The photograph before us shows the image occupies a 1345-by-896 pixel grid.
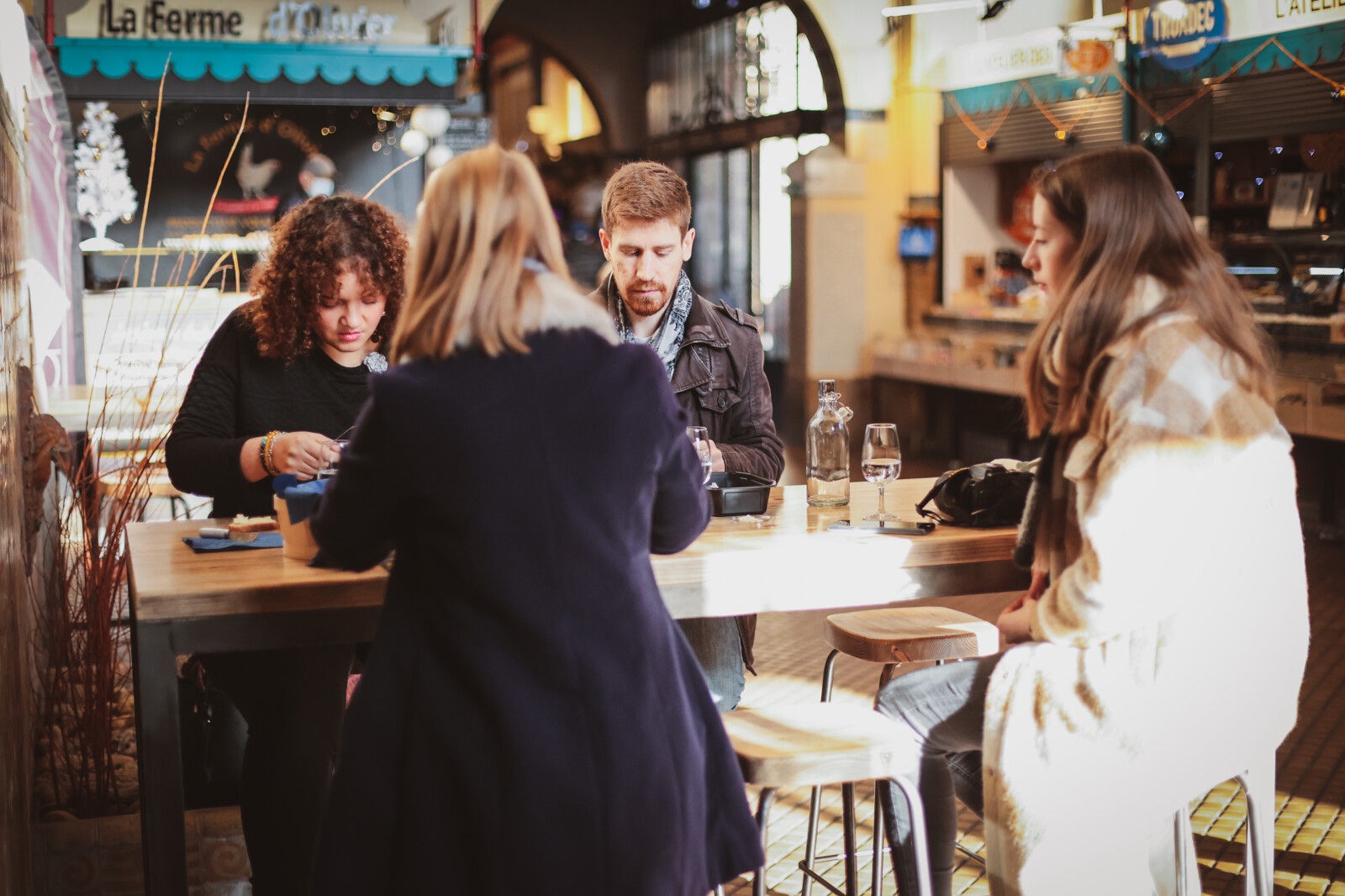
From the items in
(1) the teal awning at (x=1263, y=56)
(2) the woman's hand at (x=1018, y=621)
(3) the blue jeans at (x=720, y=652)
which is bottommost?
(3) the blue jeans at (x=720, y=652)

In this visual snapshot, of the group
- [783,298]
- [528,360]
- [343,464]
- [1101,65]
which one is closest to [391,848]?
[343,464]

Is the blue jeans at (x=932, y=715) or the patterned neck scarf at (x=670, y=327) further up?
the patterned neck scarf at (x=670, y=327)

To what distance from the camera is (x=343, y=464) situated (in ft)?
5.81

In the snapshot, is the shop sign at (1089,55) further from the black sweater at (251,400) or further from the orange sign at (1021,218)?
the black sweater at (251,400)

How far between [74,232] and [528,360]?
7.92 m

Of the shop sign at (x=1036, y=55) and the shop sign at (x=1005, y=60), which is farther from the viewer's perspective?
the shop sign at (x=1005, y=60)

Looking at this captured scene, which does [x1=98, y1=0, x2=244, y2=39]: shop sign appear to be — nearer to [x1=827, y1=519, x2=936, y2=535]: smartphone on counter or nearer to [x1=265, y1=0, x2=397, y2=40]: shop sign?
[x1=265, y1=0, x2=397, y2=40]: shop sign

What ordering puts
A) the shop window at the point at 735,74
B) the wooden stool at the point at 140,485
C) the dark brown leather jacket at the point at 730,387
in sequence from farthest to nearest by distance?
the shop window at the point at 735,74, the wooden stool at the point at 140,485, the dark brown leather jacket at the point at 730,387

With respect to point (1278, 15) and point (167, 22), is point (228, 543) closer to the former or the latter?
point (167, 22)

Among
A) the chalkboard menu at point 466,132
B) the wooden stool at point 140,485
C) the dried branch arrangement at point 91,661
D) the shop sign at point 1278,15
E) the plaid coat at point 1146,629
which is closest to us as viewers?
the plaid coat at point 1146,629

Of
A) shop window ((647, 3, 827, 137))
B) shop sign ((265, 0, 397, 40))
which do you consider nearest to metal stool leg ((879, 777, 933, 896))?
shop sign ((265, 0, 397, 40))

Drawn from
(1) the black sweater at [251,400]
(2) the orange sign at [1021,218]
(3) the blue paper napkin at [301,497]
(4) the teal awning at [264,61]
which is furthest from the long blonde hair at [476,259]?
(2) the orange sign at [1021,218]

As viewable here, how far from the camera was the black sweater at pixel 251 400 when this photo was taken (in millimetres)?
2883

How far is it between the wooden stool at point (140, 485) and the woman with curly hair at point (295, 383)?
40 cm
